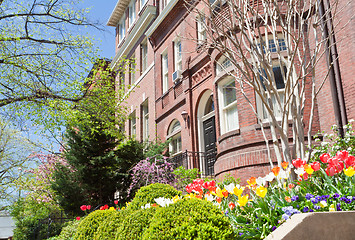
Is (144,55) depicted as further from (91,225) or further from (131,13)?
(91,225)

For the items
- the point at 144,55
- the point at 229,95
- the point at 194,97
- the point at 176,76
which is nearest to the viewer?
the point at 229,95

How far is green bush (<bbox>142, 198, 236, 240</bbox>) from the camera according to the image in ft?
11.6

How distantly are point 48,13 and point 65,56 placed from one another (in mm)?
1719

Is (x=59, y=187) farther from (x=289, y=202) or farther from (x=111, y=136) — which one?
(x=289, y=202)

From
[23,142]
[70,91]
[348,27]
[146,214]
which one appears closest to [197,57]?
[70,91]

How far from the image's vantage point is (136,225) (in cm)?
454

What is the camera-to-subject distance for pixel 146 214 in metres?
4.64

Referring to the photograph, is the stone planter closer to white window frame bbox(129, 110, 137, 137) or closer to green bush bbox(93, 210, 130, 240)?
green bush bbox(93, 210, 130, 240)

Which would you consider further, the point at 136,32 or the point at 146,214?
the point at 136,32

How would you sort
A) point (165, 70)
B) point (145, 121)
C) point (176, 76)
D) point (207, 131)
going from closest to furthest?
point (207, 131)
point (176, 76)
point (165, 70)
point (145, 121)

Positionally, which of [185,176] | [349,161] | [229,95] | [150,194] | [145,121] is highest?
[145,121]

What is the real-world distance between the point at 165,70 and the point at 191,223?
14611 mm

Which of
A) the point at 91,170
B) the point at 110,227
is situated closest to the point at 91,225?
the point at 110,227

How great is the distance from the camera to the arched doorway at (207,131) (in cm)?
1318
